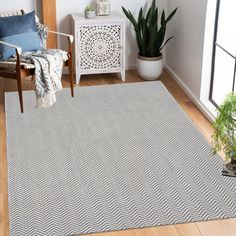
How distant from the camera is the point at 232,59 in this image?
4590 millimetres

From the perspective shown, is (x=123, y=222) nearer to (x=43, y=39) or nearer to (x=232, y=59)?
(x=232, y=59)

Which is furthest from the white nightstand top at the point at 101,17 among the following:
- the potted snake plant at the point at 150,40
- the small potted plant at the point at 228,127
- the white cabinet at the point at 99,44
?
the small potted plant at the point at 228,127

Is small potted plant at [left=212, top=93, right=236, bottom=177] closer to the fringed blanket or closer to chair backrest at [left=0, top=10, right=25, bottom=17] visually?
the fringed blanket

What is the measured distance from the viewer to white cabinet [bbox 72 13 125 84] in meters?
5.45

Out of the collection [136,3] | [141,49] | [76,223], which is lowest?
[76,223]

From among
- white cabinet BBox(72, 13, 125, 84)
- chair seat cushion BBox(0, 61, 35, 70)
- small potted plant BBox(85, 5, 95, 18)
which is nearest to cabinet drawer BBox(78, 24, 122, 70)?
white cabinet BBox(72, 13, 125, 84)

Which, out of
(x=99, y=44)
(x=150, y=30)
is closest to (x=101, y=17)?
(x=99, y=44)

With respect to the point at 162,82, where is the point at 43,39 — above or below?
above

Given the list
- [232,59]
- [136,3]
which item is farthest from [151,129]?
[136,3]

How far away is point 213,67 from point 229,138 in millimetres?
1813

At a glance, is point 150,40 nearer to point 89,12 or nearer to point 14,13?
point 89,12

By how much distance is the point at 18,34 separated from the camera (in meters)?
4.98

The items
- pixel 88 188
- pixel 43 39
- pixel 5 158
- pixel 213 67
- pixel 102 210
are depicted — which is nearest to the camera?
pixel 102 210

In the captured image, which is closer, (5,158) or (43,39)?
(5,158)
